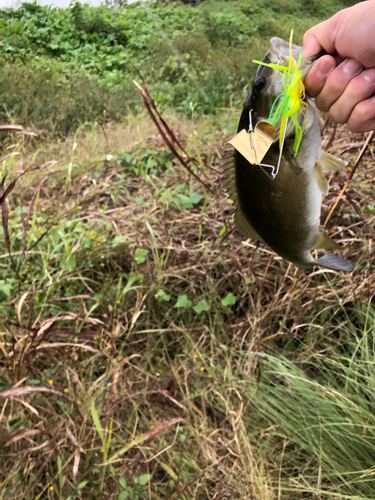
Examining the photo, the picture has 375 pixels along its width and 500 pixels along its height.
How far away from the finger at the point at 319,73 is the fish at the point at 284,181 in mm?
23

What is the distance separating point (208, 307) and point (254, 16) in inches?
195

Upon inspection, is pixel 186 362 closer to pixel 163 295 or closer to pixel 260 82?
pixel 163 295

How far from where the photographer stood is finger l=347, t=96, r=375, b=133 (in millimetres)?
999

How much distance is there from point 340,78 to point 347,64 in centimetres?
5

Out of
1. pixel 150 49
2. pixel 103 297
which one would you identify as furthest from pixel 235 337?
pixel 150 49

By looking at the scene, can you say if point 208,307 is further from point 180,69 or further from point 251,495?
point 180,69

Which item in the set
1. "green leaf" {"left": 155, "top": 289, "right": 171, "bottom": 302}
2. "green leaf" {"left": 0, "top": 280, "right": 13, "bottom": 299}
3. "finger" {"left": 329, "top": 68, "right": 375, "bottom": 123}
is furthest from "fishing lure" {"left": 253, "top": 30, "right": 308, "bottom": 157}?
"green leaf" {"left": 0, "top": 280, "right": 13, "bottom": 299}

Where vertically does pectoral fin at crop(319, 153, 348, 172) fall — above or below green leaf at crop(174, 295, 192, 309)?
above

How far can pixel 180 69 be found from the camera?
18.5ft

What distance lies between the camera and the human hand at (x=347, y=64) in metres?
0.90

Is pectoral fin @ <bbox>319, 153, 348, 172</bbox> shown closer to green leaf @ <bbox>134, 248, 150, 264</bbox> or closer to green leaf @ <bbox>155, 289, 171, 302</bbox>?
green leaf @ <bbox>155, 289, 171, 302</bbox>

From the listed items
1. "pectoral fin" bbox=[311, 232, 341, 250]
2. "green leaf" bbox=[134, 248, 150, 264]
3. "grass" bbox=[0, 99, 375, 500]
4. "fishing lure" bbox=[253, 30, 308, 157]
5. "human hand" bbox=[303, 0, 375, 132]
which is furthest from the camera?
"green leaf" bbox=[134, 248, 150, 264]

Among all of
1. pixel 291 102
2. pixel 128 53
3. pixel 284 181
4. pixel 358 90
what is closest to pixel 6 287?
pixel 284 181

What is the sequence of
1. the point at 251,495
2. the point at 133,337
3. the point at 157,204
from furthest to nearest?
the point at 157,204
the point at 133,337
the point at 251,495
